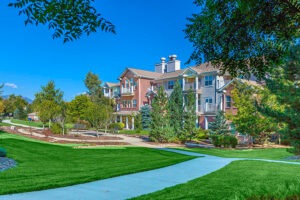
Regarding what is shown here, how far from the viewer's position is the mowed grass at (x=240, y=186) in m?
4.64

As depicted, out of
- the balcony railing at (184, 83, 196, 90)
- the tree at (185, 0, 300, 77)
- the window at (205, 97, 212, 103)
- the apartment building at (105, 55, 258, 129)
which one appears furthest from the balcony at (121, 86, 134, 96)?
the tree at (185, 0, 300, 77)

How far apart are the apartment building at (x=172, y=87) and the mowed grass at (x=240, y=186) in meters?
16.5

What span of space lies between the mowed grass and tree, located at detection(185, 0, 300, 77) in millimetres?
2127

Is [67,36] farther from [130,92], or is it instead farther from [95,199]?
[130,92]

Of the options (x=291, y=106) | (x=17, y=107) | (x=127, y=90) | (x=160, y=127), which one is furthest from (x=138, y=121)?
(x=17, y=107)

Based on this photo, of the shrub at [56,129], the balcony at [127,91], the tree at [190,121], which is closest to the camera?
the tree at [190,121]

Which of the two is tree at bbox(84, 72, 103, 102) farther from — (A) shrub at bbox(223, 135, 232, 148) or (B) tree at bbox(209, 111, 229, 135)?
(A) shrub at bbox(223, 135, 232, 148)

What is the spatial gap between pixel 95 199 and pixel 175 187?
88.9 inches

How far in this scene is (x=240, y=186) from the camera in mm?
7281

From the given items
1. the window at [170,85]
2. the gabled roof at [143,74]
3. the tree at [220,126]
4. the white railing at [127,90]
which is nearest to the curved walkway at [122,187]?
the tree at [220,126]

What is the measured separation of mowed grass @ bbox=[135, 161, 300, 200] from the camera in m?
4.64

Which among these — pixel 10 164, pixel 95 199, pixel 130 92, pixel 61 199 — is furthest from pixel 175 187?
pixel 130 92

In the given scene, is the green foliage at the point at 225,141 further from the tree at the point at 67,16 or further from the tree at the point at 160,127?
the tree at the point at 67,16

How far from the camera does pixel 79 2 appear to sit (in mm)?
3207
